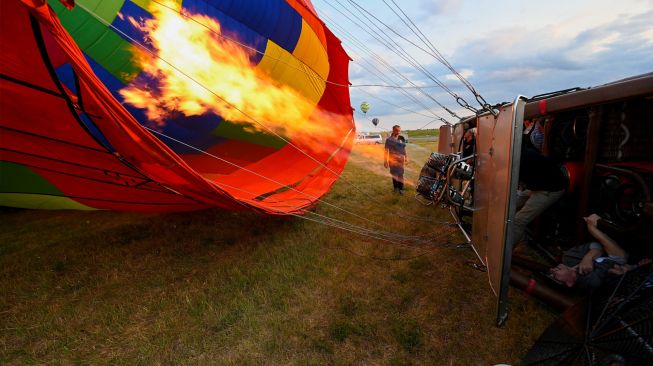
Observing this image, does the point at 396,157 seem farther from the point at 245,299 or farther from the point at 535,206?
the point at 245,299

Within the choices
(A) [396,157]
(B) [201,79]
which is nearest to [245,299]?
(B) [201,79]

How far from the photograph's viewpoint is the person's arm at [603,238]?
2.71 metres

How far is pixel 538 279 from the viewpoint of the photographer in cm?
300

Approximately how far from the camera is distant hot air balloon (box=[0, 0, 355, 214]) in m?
2.39

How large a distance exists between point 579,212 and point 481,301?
124cm

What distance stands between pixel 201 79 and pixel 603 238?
4666mm

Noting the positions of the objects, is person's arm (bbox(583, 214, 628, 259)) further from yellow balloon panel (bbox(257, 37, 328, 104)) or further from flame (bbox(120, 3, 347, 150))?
yellow balloon panel (bbox(257, 37, 328, 104))

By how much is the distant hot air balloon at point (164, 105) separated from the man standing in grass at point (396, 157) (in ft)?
5.85

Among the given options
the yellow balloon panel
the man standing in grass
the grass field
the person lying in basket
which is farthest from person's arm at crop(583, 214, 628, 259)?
the man standing in grass

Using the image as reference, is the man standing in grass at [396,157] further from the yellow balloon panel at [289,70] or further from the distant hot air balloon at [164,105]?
the yellow balloon panel at [289,70]

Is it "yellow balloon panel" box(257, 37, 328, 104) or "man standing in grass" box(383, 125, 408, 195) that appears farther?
"man standing in grass" box(383, 125, 408, 195)

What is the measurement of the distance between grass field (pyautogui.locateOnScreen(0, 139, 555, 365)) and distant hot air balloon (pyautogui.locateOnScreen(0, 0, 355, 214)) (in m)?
0.61

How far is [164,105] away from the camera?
4.35m

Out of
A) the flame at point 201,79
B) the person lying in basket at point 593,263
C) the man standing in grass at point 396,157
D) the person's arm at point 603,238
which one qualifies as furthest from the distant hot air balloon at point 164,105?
the person's arm at point 603,238
